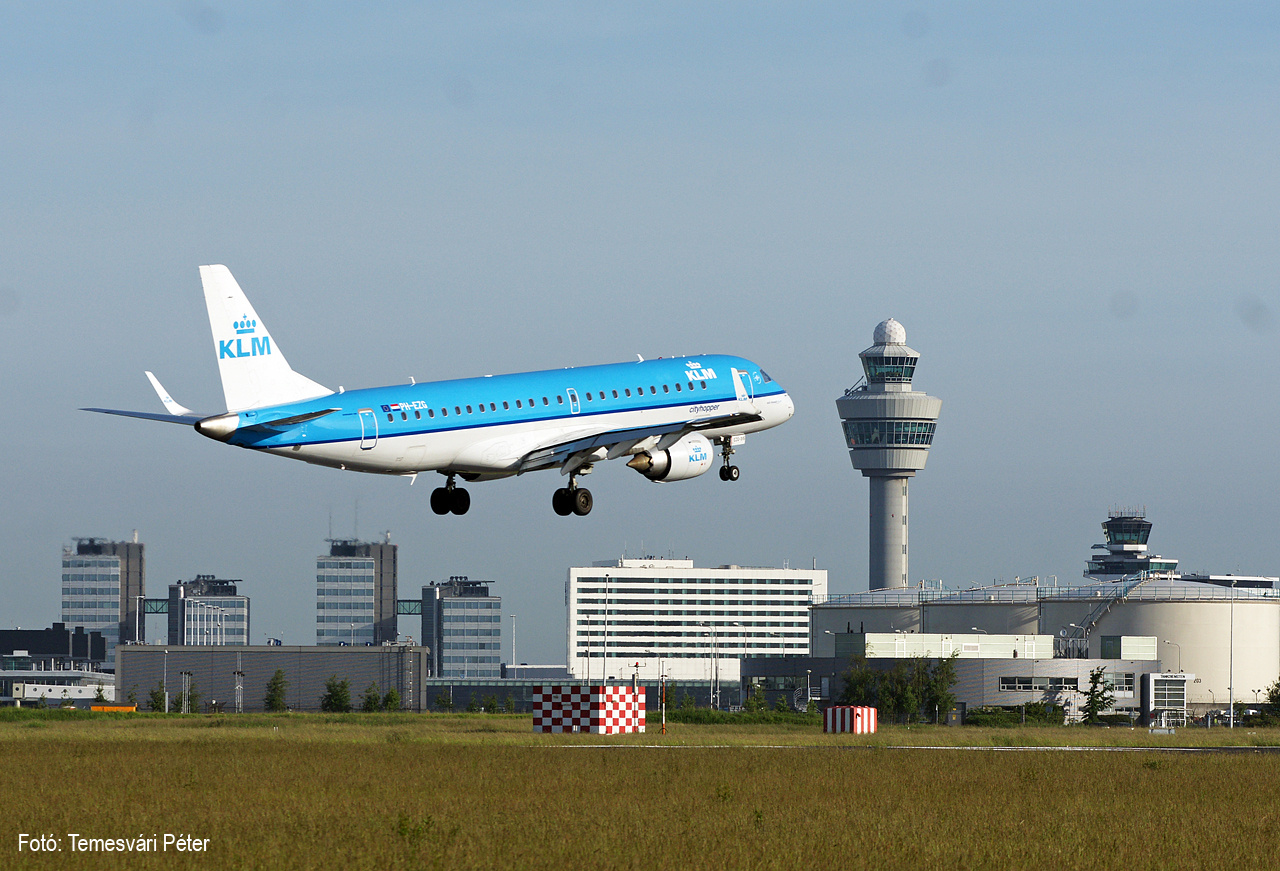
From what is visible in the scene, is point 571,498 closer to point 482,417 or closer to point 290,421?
point 482,417

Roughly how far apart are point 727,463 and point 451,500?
37.2 feet

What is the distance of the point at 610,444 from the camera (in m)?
65.8

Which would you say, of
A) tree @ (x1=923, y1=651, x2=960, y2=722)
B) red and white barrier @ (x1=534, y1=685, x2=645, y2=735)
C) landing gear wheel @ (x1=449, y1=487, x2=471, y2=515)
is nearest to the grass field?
red and white barrier @ (x1=534, y1=685, x2=645, y2=735)

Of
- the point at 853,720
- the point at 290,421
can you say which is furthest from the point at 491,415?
the point at 853,720

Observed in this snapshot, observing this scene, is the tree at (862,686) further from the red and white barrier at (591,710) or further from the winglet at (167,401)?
the winglet at (167,401)

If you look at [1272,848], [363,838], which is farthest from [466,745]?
[1272,848]

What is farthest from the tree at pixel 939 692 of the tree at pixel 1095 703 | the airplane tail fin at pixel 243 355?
the airplane tail fin at pixel 243 355

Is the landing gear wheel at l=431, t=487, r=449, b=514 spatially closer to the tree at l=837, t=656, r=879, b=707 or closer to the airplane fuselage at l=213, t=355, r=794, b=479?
the airplane fuselage at l=213, t=355, r=794, b=479

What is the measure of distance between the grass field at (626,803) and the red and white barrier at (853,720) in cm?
1433

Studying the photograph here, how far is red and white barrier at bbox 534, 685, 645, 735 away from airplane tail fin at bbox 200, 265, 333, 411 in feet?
72.8

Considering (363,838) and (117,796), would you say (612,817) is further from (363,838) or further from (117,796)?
(117,796)

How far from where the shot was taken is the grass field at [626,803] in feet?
105

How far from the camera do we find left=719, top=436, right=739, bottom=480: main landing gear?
71.1 meters

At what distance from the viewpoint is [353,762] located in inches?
2174
